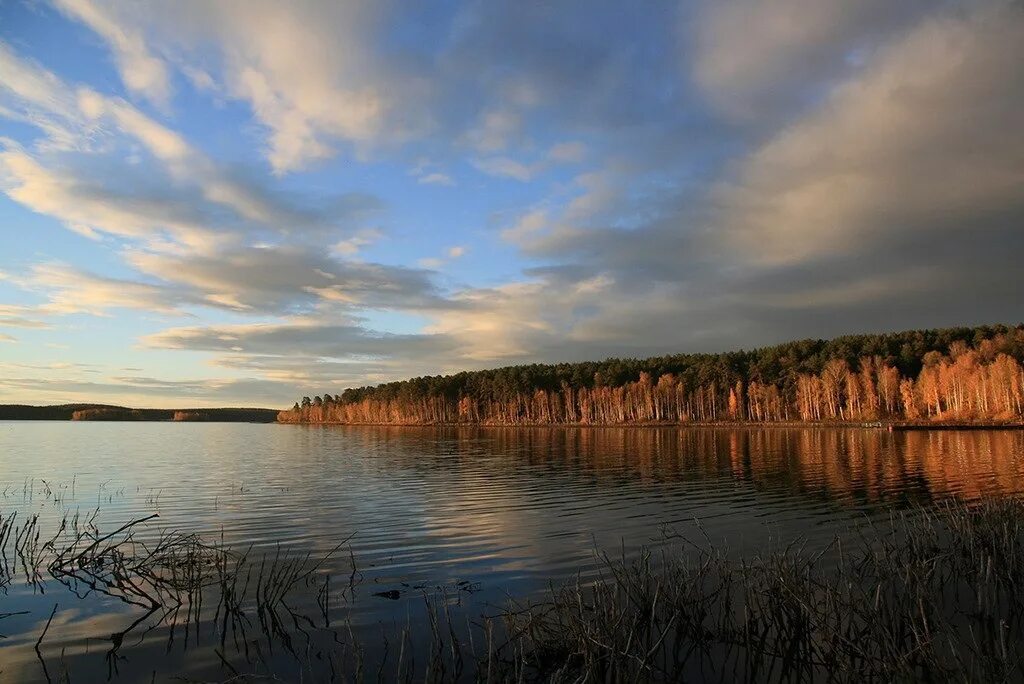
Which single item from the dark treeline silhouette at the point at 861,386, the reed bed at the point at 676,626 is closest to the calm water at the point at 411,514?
the reed bed at the point at 676,626

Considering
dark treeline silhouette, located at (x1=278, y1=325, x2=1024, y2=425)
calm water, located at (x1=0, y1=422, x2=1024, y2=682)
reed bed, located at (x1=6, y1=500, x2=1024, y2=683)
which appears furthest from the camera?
dark treeline silhouette, located at (x1=278, y1=325, x2=1024, y2=425)

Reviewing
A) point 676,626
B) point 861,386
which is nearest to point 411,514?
point 676,626

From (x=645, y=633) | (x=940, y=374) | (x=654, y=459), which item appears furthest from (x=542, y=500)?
(x=940, y=374)

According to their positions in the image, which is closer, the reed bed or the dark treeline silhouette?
the reed bed

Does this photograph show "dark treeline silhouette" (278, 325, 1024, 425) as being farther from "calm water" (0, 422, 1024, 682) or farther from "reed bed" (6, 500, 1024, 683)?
"reed bed" (6, 500, 1024, 683)

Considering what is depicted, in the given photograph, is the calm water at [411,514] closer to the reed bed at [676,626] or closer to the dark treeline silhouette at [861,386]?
the reed bed at [676,626]

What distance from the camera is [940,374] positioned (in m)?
141

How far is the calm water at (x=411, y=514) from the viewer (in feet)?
44.3

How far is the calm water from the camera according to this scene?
532 inches

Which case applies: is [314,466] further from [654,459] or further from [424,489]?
[654,459]

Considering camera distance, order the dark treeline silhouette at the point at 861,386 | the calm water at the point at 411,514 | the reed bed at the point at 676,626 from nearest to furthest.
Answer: the reed bed at the point at 676,626 < the calm water at the point at 411,514 < the dark treeline silhouette at the point at 861,386

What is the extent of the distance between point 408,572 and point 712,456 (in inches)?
2145

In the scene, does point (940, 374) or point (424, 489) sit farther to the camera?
point (940, 374)

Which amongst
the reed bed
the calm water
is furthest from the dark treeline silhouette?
the reed bed
